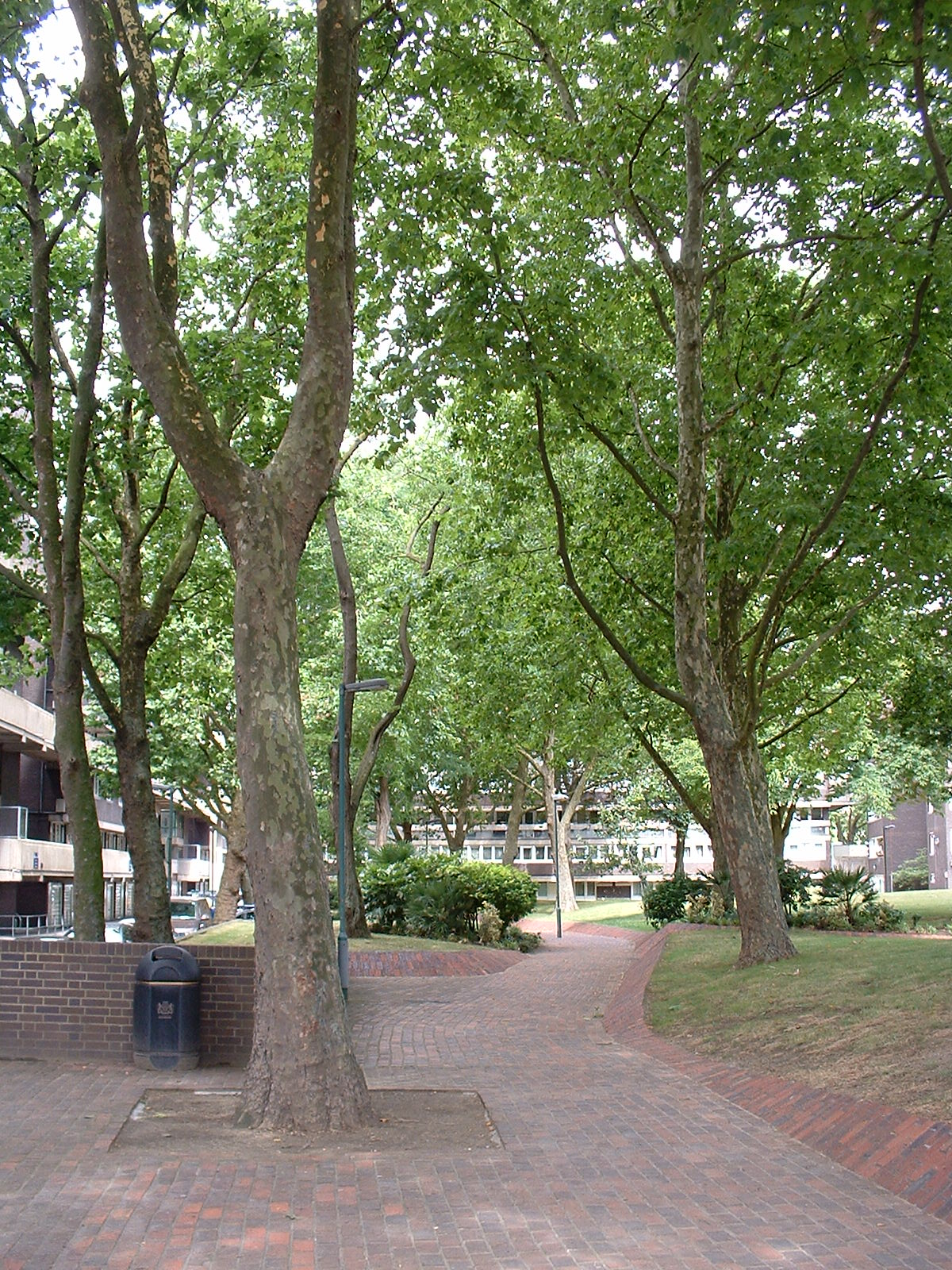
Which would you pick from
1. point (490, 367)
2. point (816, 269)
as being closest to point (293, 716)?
point (490, 367)

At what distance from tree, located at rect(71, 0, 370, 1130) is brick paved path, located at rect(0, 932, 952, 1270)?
0.90 m

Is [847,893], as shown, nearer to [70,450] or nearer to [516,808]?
[70,450]

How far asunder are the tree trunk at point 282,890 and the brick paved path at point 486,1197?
715mm

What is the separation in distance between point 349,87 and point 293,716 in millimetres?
4723

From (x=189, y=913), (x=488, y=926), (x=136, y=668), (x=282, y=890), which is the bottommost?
(x=189, y=913)

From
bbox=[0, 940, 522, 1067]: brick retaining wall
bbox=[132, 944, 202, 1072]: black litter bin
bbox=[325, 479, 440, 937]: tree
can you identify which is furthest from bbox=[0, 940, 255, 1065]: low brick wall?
bbox=[325, 479, 440, 937]: tree

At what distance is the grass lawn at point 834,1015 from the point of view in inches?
353

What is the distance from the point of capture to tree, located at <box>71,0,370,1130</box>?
835 centimetres

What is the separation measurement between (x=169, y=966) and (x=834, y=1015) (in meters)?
5.98

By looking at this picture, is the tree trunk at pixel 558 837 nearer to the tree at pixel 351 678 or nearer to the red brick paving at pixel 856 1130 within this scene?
the tree at pixel 351 678

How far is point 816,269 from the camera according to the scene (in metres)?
15.8

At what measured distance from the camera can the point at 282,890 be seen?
844 centimetres

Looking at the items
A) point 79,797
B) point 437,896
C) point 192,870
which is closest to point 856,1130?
point 79,797

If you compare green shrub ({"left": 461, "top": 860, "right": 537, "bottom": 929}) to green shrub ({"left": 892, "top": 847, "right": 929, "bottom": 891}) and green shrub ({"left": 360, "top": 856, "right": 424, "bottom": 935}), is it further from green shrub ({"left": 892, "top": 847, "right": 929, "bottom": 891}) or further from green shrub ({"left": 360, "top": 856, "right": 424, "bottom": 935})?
green shrub ({"left": 892, "top": 847, "right": 929, "bottom": 891})
